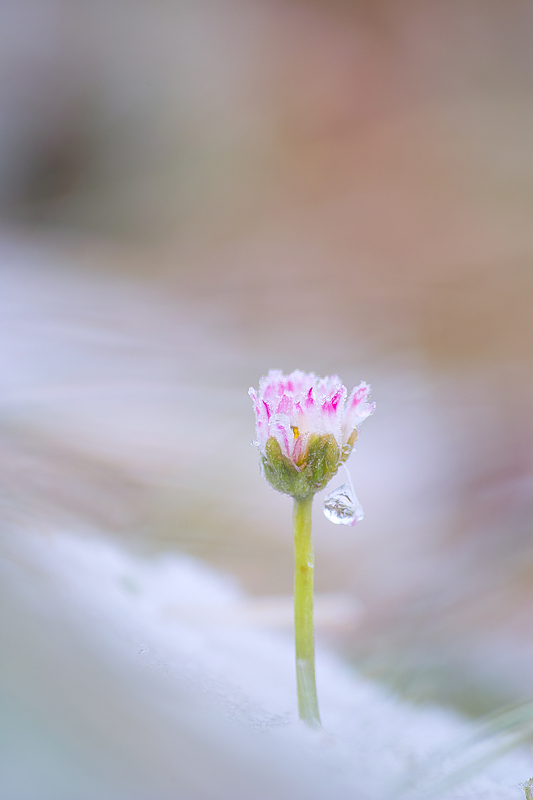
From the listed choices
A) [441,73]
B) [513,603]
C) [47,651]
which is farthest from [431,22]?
[47,651]

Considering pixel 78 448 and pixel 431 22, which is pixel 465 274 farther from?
pixel 78 448

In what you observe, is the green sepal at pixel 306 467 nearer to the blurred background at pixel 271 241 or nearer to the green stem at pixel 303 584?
the green stem at pixel 303 584

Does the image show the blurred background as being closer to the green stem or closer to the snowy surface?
the snowy surface

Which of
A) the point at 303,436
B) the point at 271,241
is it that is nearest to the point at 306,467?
the point at 303,436

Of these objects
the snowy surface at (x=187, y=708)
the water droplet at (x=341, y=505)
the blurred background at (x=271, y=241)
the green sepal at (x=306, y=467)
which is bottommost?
the snowy surface at (x=187, y=708)

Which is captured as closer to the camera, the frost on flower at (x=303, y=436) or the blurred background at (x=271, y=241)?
the frost on flower at (x=303, y=436)

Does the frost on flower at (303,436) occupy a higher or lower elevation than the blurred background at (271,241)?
lower

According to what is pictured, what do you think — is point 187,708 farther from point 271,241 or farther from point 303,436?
point 271,241

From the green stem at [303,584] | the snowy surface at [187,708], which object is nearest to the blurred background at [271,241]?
the snowy surface at [187,708]
